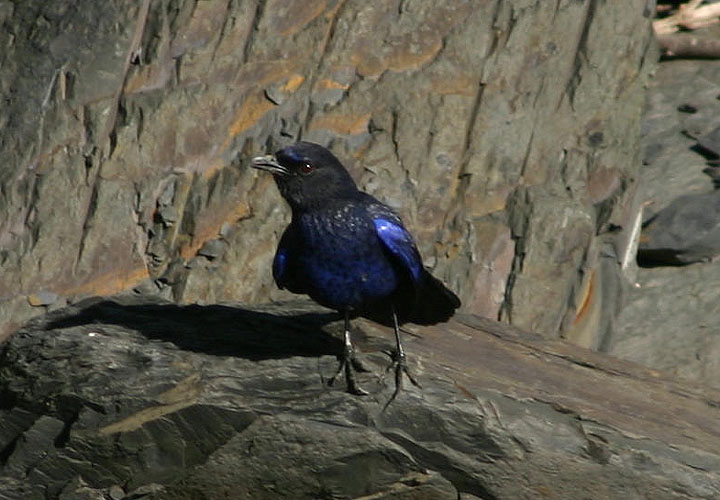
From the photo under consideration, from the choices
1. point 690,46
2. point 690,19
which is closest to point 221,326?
point 690,46

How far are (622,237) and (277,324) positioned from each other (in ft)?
11.4

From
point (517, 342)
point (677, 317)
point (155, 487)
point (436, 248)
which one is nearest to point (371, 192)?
point (436, 248)

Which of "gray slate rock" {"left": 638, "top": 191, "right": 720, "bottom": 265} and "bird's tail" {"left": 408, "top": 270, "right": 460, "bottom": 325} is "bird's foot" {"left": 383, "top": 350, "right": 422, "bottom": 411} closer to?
"bird's tail" {"left": 408, "top": 270, "right": 460, "bottom": 325}

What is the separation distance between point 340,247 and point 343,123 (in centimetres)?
271

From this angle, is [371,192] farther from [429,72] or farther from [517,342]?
[517,342]

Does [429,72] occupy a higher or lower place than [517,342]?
higher

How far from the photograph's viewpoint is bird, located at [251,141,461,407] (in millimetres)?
5812

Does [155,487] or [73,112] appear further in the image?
[73,112]

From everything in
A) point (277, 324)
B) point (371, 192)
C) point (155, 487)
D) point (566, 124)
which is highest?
point (566, 124)

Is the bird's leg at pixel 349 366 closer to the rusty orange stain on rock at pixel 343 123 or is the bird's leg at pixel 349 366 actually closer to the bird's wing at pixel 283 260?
the bird's wing at pixel 283 260

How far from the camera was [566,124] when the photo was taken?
902 centimetres

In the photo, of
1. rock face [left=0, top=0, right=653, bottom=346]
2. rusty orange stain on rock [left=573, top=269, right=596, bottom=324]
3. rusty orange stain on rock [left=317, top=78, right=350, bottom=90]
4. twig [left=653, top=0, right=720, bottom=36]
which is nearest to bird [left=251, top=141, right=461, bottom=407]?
rock face [left=0, top=0, right=653, bottom=346]

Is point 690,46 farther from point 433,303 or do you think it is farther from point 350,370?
point 350,370

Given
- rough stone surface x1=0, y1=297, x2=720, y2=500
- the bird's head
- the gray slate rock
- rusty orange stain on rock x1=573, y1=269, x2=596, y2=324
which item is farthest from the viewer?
the gray slate rock
